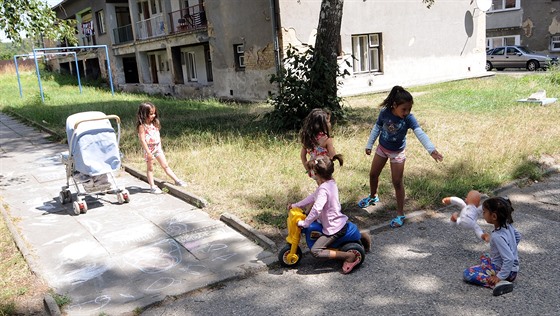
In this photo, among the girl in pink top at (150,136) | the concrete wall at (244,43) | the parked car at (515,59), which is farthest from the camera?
the parked car at (515,59)

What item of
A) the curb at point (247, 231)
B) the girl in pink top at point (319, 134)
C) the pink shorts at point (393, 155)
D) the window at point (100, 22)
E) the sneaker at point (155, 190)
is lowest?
the curb at point (247, 231)

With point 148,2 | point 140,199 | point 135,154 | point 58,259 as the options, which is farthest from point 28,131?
point 148,2

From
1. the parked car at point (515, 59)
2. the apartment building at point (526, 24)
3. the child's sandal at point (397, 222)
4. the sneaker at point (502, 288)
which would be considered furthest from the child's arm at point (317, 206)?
the apartment building at point (526, 24)

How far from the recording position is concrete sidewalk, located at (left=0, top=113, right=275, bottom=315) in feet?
13.2

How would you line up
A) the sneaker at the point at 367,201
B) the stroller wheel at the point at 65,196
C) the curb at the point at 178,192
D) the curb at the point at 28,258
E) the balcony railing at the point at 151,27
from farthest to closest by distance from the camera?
1. the balcony railing at the point at 151,27
2. the stroller wheel at the point at 65,196
3. the curb at the point at 178,192
4. the sneaker at the point at 367,201
5. the curb at the point at 28,258

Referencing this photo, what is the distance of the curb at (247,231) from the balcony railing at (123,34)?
86.3ft

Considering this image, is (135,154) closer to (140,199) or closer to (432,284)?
(140,199)

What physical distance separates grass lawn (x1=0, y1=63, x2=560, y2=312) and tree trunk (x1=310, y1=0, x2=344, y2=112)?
2.87 ft

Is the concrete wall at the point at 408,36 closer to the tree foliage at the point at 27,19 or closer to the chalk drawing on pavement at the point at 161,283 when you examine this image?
the tree foliage at the point at 27,19

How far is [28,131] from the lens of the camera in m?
13.2

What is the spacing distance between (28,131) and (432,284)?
12.8m

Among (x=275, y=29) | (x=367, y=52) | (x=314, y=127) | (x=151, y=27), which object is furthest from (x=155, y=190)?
(x=151, y=27)

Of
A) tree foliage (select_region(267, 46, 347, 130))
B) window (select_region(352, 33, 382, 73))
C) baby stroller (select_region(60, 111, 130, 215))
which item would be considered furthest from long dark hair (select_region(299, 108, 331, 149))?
window (select_region(352, 33, 382, 73))

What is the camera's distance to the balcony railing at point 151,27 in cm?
2541
